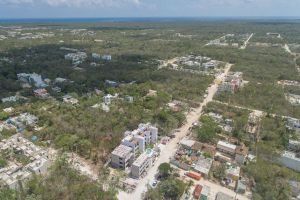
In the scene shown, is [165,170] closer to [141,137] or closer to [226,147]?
[141,137]

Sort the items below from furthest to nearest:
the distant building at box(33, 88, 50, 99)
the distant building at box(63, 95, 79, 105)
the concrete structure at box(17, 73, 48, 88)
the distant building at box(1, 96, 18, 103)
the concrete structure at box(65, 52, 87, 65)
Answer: the concrete structure at box(65, 52, 87, 65) < the concrete structure at box(17, 73, 48, 88) < the distant building at box(33, 88, 50, 99) < the distant building at box(1, 96, 18, 103) < the distant building at box(63, 95, 79, 105)

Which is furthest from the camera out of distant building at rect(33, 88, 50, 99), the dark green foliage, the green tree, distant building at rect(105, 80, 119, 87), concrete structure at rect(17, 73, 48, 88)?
distant building at rect(105, 80, 119, 87)

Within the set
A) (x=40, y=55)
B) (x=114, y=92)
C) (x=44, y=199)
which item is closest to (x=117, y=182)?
(x=44, y=199)

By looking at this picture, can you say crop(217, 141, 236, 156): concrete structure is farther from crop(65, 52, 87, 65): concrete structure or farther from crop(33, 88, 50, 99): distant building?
crop(65, 52, 87, 65): concrete structure

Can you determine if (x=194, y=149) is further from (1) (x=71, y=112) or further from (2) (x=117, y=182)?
(1) (x=71, y=112)

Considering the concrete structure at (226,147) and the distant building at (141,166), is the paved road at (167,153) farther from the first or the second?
the concrete structure at (226,147)

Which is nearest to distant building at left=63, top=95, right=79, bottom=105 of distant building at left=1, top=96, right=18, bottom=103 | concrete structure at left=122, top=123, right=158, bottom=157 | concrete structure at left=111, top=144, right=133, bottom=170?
distant building at left=1, top=96, right=18, bottom=103

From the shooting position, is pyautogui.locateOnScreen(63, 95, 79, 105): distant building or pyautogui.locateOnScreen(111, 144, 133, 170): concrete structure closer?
pyautogui.locateOnScreen(111, 144, 133, 170): concrete structure

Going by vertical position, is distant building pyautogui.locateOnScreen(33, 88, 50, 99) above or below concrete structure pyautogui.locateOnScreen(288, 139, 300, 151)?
above

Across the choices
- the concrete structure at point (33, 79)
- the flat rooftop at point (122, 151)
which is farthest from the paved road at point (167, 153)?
the concrete structure at point (33, 79)
